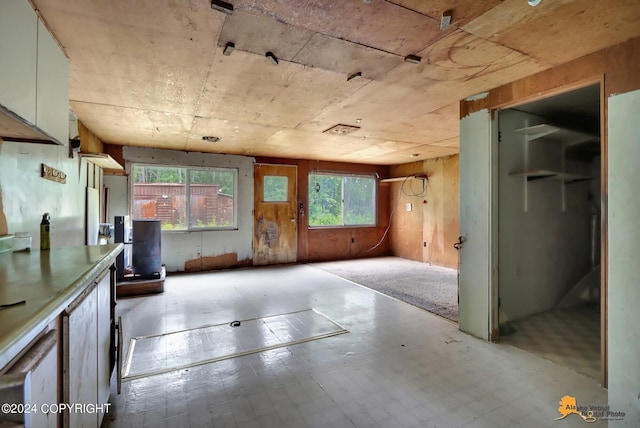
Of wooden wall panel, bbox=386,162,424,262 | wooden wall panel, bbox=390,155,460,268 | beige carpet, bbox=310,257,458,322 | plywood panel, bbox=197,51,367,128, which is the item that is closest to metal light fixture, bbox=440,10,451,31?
plywood panel, bbox=197,51,367,128

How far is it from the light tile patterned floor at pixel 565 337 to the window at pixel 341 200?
4.64 meters

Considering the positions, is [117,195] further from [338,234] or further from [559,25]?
[559,25]

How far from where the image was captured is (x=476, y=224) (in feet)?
9.67

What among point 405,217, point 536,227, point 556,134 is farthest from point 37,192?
point 405,217

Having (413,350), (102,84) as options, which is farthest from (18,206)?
(413,350)

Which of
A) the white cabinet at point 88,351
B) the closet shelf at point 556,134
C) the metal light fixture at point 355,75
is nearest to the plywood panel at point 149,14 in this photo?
the metal light fixture at point 355,75

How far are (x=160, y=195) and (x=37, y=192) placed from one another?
3608 mm

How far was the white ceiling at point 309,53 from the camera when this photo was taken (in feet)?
5.51

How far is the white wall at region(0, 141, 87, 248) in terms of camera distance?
6.01 ft

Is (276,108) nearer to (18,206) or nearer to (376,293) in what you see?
(18,206)

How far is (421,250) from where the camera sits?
709cm

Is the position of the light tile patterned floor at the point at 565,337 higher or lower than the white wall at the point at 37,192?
lower

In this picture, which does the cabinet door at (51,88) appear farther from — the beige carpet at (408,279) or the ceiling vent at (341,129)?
the beige carpet at (408,279)

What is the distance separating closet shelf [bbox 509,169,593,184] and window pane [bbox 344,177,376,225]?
452 centimetres
